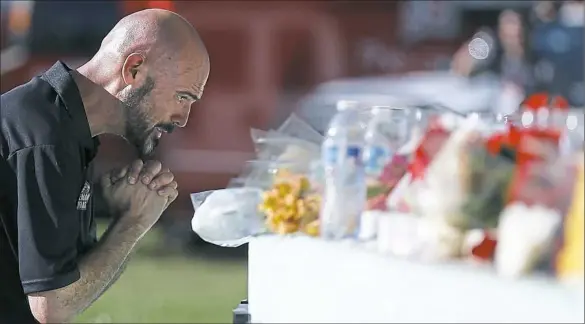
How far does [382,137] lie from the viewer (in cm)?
293

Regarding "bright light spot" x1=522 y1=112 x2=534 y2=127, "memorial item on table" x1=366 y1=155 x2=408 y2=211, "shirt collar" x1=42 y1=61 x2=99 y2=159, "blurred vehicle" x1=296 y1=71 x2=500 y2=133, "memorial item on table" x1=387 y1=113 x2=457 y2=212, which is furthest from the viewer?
"blurred vehicle" x1=296 y1=71 x2=500 y2=133

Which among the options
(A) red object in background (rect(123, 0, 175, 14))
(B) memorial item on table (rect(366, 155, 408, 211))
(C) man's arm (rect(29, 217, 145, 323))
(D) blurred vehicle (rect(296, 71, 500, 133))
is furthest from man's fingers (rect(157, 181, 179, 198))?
(D) blurred vehicle (rect(296, 71, 500, 133))

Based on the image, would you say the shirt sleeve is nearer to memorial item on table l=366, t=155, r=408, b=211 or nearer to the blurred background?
memorial item on table l=366, t=155, r=408, b=211

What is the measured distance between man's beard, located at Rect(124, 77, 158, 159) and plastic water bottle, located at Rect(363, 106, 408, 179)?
73cm

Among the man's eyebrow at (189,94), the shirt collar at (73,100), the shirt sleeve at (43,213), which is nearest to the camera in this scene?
the shirt sleeve at (43,213)

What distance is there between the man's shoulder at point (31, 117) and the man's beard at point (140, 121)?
171 mm

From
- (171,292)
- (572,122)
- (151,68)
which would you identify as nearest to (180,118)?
(151,68)

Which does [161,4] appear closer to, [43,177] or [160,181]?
[160,181]

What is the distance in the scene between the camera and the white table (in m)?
2.17

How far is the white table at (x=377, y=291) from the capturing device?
85.4 inches

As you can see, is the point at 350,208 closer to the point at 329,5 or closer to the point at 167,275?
the point at 167,275

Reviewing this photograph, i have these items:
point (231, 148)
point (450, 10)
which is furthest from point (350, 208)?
point (450, 10)

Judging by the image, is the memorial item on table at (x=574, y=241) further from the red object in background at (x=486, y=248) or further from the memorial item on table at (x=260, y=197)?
the memorial item on table at (x=260, y=197)

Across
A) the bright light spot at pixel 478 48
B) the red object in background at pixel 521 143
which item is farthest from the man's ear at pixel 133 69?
the bright light spot at pixel 478 48
